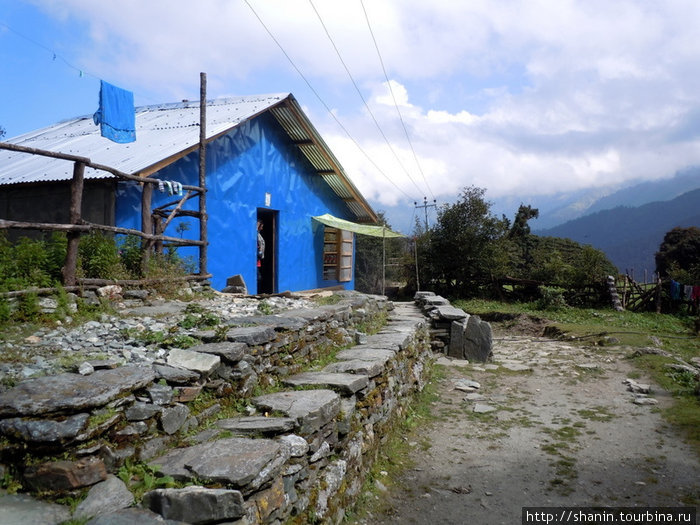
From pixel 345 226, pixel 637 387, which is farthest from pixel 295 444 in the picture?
pixel 345 226

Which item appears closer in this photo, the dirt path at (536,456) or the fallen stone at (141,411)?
the fallen stone at (141,411)

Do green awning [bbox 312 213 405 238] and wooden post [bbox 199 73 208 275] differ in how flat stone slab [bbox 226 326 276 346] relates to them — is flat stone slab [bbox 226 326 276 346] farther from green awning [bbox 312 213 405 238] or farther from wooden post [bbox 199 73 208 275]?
green awning [bbox 312 213 405 238]

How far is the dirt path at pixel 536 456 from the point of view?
4.28 m

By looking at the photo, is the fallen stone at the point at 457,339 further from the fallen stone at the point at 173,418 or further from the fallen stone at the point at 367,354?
the fallen stone at the point at 173,418

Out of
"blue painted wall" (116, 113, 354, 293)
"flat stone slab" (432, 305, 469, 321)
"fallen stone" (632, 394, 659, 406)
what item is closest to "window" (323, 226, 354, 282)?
"blue painted wall" (116, 113, 354, 293)

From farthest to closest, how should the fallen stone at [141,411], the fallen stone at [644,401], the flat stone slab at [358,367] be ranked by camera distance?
the fallen stone at [644,401] < the flat stone slab at [358,367] < the fallen stone at [141,411]

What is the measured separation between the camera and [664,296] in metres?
17.6

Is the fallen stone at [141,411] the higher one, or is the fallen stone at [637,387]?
the fallen stone at [141,411]

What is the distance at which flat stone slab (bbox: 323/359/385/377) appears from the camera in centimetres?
496

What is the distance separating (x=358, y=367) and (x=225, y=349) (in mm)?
1610

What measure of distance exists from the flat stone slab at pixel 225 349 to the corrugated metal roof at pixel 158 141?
4665 millimetres

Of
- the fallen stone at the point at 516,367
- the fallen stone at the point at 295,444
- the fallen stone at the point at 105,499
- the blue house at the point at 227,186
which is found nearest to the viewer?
the fallen stone at the point at 105,499

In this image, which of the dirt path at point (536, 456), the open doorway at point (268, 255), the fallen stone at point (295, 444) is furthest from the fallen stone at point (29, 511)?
the open doorway at point (268, 255)

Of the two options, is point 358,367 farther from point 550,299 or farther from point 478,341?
point 550,299
